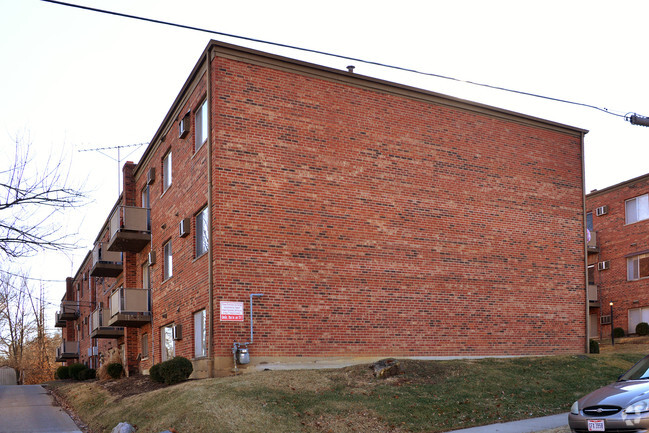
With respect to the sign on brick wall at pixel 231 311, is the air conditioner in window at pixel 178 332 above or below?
below

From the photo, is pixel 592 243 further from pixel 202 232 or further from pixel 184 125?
pixel 184 125

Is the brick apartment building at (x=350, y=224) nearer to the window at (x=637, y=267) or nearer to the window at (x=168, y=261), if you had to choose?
the window at (x=168, y=261)

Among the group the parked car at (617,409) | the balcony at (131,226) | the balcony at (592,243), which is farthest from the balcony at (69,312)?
the parked car at (617,409)

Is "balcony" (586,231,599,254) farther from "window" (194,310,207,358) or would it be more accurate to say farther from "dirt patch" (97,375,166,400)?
"dirt patch" (97,375,166,400)

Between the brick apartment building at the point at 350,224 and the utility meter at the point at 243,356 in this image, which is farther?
the brick apartment building at the point at 350,224

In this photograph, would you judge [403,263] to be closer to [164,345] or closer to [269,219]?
[269,219]

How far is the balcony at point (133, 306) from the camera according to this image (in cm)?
2514

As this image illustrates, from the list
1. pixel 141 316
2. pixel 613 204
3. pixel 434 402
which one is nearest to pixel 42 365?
pixel 141 316

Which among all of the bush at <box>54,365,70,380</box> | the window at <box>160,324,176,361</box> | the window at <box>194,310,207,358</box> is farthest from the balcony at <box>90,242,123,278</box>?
the window at <box>194,310,207,358</box>

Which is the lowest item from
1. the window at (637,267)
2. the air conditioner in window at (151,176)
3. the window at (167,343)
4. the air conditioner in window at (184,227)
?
the window at (167,343)

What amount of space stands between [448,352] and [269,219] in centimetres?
700

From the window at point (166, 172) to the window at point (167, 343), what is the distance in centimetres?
510

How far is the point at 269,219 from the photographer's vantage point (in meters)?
18.6

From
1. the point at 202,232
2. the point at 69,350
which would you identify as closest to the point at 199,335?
the point at 202,232
